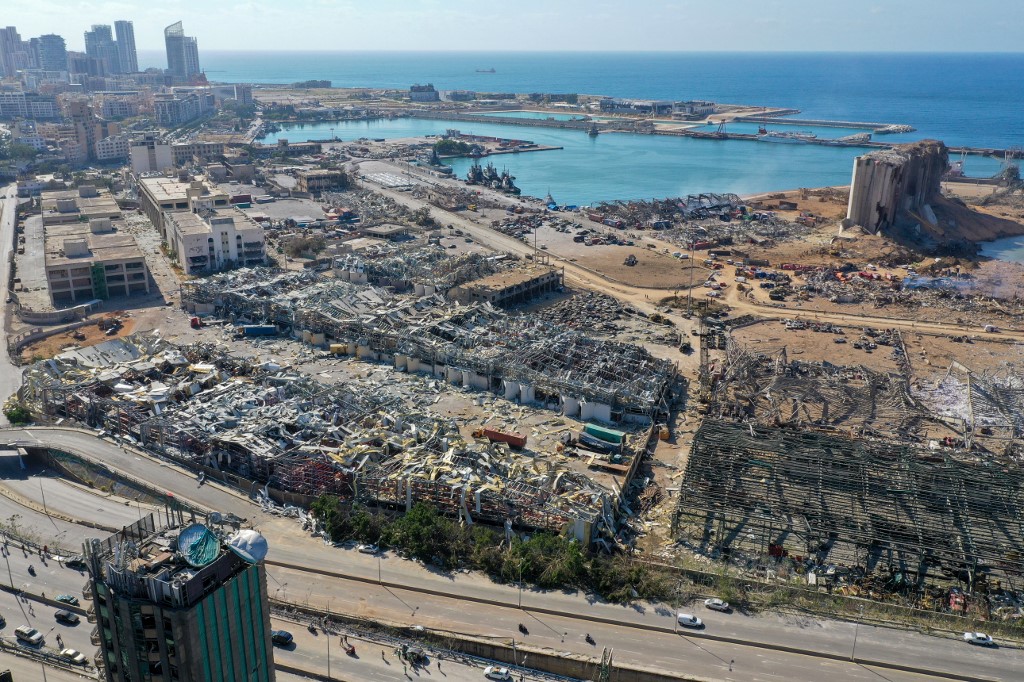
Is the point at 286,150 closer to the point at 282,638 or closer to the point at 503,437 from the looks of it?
the point at 503,437

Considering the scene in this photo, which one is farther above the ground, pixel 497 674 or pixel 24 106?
pixel 24 106

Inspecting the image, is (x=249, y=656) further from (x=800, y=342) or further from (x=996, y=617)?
(x=800, y=342)

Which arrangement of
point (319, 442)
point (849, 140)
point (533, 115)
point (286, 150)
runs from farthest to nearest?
point (533, 115), point (849, 140), point (286, 150), point (319, 442)

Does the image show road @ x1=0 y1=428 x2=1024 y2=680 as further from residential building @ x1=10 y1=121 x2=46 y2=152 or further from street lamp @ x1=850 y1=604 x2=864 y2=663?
residential building @ x1=10 y1=121 x2=46 y2=152

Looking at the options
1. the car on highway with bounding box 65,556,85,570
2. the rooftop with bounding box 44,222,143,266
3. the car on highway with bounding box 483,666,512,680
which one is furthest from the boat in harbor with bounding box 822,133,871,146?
the car on highway with bounding box 65,556,85,570

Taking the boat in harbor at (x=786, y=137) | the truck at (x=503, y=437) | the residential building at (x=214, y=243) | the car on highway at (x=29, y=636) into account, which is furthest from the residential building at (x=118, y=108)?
the car on highway at (x=29, y=636)

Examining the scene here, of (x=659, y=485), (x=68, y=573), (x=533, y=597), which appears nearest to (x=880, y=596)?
(x=659, y=485)

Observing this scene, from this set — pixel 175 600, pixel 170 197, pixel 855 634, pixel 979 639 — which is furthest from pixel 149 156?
pixel 979 639
